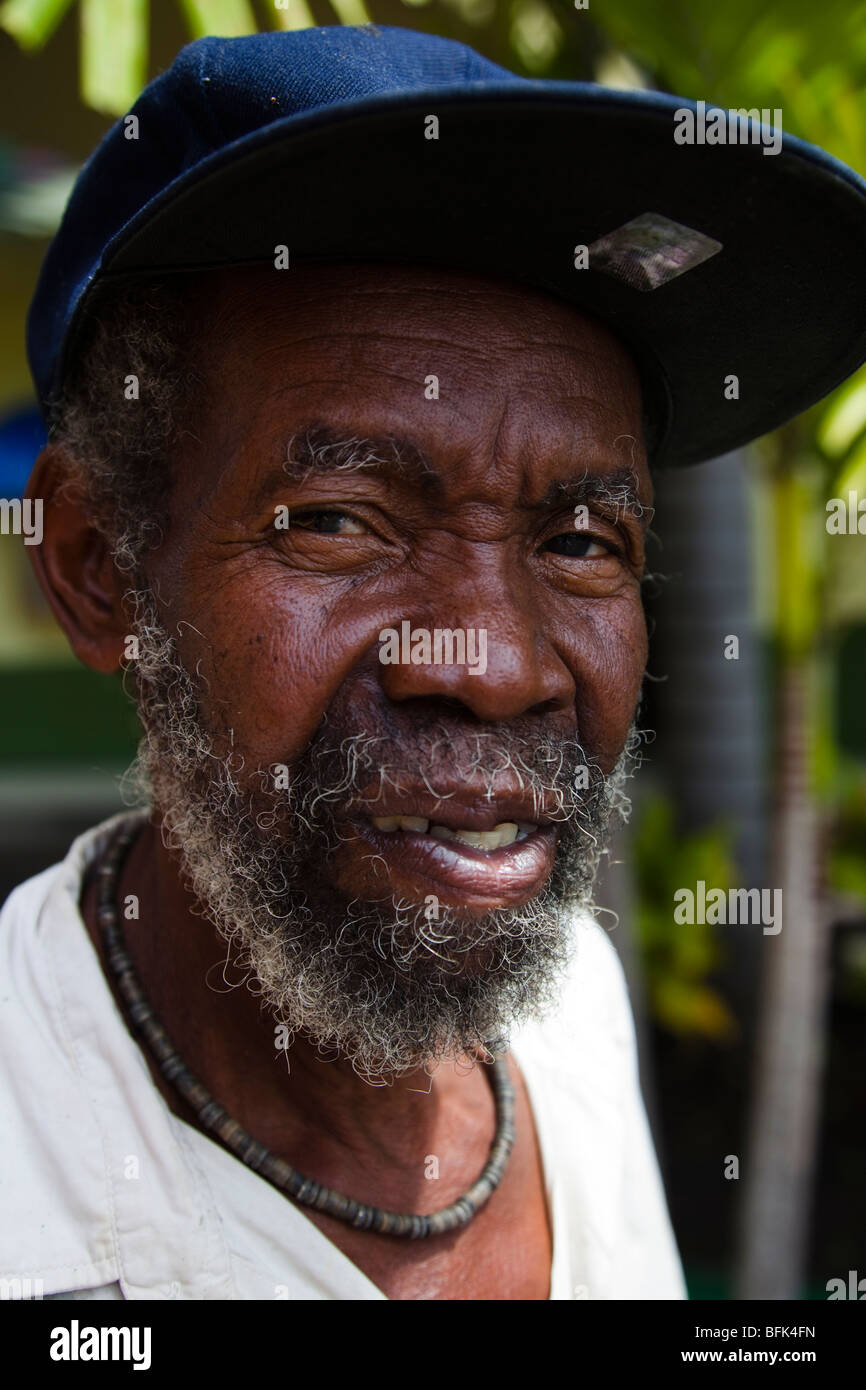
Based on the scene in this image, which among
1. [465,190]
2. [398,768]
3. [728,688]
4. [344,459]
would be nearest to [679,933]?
[728,688]

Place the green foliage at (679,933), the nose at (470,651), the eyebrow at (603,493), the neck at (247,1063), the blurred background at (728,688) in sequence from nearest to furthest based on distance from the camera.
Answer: the nose at (470,651) < the eyebrow at (603,493) < the neck at (247,1063) < the blurred background at (728,688) < the green foliage at (679,933)

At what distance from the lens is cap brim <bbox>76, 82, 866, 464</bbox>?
128cm

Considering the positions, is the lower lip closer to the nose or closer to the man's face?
the man's face

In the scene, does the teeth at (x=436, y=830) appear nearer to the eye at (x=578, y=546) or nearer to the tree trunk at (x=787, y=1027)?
the eye at (x=578, y=546)

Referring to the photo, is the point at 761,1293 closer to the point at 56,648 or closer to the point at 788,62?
the point at 788,62

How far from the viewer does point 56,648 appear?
31.6 ft

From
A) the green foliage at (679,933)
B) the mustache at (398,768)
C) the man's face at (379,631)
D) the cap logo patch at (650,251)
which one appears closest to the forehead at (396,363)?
the man's face at (379,631)

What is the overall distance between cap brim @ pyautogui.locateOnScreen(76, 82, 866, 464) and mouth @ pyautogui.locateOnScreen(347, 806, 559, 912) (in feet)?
2.45

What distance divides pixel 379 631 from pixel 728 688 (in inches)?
146

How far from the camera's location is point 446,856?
59.4 inches

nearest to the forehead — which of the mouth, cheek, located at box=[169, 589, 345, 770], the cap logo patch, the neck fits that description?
the cap logo patch

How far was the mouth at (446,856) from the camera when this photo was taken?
1.50 m

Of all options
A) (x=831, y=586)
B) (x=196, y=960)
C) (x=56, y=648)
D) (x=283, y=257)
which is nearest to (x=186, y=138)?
(x=283, y=257)

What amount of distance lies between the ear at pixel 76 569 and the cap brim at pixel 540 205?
0.37 m
